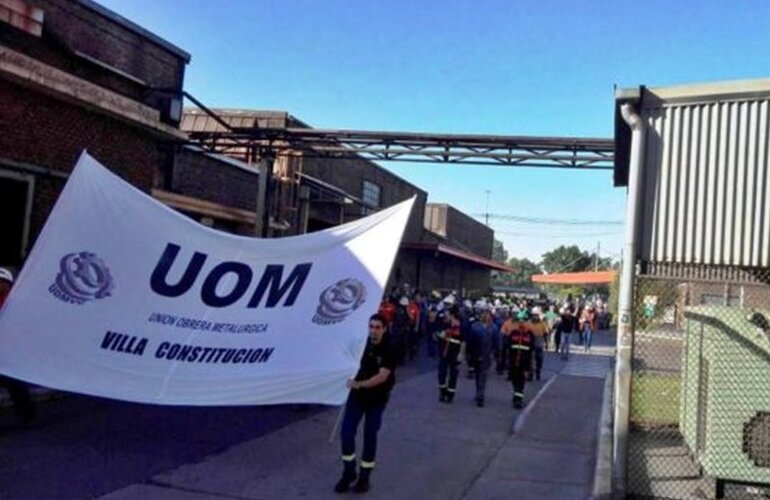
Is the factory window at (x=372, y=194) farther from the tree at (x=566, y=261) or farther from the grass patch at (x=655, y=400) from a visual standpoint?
the tree at (x=566, y=261)

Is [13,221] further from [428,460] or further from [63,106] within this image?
[428,460]

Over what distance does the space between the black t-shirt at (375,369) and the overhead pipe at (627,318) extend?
2.14m

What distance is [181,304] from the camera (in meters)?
8.00

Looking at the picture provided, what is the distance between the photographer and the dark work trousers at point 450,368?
1390 centimetres

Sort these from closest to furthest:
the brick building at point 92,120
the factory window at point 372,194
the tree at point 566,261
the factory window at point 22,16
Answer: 1. the factory window at point 22,16
2. the brick building at point 92,120
3. the factory window at point 372,194
4. the tree at point 566,261

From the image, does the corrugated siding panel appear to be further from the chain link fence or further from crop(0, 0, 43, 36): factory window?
crop(0, 0, 43, 36): factory window

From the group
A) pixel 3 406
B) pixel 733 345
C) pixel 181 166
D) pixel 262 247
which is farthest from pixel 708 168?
pixel 181 166

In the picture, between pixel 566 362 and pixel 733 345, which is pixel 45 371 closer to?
pixel 733 345

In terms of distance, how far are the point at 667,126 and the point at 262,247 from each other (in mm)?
4380

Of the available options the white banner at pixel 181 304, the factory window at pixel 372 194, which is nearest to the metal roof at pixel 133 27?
the white banner at pixel 181 304

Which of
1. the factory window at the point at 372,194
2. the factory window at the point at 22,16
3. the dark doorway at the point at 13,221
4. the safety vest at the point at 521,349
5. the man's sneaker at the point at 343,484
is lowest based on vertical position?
the man's sneaker at the point at 343,484

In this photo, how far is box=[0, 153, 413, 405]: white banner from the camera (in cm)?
746

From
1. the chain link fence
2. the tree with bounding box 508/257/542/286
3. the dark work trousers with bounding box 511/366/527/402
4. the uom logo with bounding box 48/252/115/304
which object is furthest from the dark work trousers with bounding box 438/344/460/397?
the tree with bounding box 508/257/542/286

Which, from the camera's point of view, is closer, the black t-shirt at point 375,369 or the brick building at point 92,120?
the black t-shirt at point 375,369
